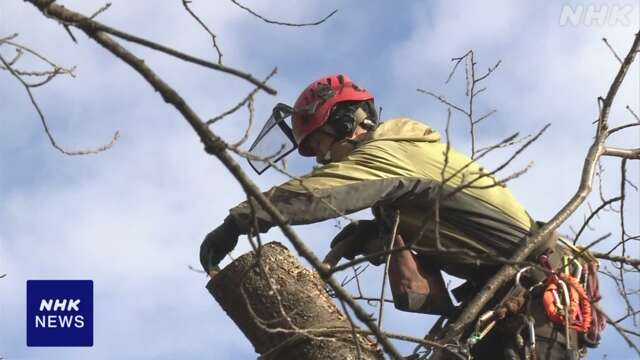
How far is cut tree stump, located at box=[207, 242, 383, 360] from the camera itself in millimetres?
3508

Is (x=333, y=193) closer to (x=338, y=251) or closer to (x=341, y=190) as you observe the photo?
(x=341, y=190)

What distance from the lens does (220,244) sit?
3850 millimetres

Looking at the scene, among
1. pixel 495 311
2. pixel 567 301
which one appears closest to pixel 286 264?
pixel 495 311

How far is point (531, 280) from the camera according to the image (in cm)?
418

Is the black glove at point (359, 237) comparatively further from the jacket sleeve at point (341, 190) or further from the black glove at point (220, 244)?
the black glove at point (220, 244)

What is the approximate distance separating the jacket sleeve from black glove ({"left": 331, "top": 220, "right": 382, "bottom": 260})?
0.31 metres

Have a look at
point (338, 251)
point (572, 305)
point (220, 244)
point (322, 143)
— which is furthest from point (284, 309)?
point (322, 143)

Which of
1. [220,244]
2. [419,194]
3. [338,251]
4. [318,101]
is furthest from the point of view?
[318,101]

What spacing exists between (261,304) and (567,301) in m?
1.14

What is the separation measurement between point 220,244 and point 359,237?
2.42 ft

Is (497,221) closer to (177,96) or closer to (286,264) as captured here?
(286,264)

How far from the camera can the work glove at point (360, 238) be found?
439cm

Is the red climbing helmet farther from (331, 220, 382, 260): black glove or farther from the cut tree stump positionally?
the cut tree stump

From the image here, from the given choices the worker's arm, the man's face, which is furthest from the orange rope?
the man's face
